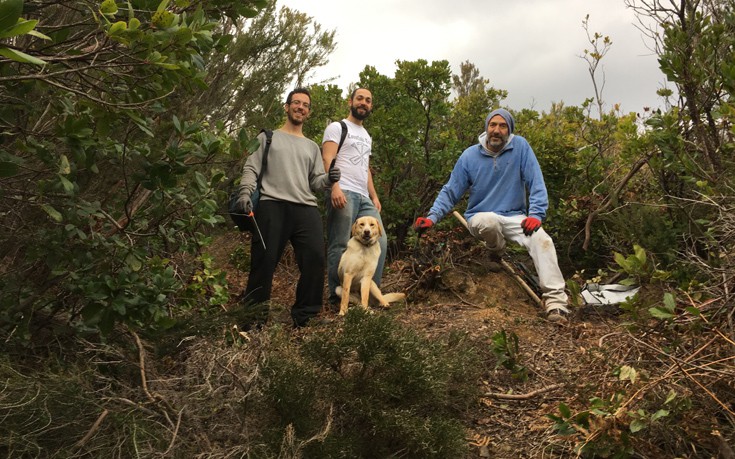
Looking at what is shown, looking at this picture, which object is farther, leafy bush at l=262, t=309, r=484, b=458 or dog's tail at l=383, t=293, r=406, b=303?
dog's tail at l=383, t=293, r=406, b=303

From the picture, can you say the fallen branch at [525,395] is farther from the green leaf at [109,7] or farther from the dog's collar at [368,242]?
the green leaf at [109,7]

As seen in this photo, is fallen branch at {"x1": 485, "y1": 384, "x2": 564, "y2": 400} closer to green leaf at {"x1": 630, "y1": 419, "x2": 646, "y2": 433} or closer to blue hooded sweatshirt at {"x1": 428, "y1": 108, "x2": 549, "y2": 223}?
green leaf at {"x1": 630, "y1": 419, "x2": 646, "y2": 433}

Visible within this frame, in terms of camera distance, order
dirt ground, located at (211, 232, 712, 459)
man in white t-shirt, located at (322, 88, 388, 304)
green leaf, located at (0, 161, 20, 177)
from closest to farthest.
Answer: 1. green leaf, located at (0, 161, 20, 177)
2. dirt ground, located at (211, 232, 712, 459)
3. man in white t-shirt, located at (322, 88, 388, 304)

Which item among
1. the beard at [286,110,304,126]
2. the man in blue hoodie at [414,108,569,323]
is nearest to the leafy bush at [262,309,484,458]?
the man in blue hoodie at [414,108,569,323]

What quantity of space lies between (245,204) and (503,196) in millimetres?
2361

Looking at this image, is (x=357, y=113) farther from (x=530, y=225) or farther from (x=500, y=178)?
(x=530, y=225)

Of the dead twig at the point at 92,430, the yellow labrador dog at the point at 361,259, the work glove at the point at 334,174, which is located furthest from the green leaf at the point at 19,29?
the yellow labrador dog at the point at 361,259

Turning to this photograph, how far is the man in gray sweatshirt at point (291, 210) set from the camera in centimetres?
551

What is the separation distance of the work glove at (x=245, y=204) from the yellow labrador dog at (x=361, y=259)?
1.22m

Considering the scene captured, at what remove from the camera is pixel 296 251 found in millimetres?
5715

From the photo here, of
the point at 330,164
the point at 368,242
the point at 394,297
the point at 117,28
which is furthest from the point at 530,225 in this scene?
the point at 117,28

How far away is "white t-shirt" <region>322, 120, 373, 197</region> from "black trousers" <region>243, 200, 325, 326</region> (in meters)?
0.63

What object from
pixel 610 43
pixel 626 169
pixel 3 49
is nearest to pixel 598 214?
pixel 626 169

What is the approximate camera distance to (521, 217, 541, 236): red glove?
577 centimetres
